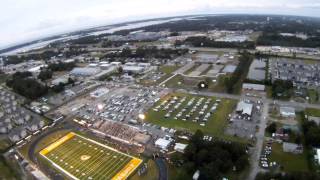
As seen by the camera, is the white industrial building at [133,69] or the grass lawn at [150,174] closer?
the grass lawn at [150,174]

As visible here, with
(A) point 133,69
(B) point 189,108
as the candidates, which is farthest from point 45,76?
(B) point 189,108

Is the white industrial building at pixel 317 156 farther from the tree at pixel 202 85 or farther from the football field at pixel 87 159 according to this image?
the tree at pixel 202 85

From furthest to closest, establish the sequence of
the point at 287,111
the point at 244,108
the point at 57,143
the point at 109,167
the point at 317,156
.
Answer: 1. the point at 244,108
2. the point at 287,111
3. the point at 57,143
4. the point at 109,167
5. the point at 317,156

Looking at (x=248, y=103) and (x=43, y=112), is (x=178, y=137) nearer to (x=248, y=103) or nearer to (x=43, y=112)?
(x=248, y=103)

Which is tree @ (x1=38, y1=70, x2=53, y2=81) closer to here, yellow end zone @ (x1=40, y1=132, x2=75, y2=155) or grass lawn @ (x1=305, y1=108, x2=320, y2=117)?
yellow end zone @ (x1=40, y1=132, x2=75, y2=155)

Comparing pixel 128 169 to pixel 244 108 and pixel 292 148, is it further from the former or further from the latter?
pixel 244 108

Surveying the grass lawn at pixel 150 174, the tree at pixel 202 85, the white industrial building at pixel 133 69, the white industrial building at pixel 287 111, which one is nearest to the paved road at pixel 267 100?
the white industrial building at pixel 287 111
